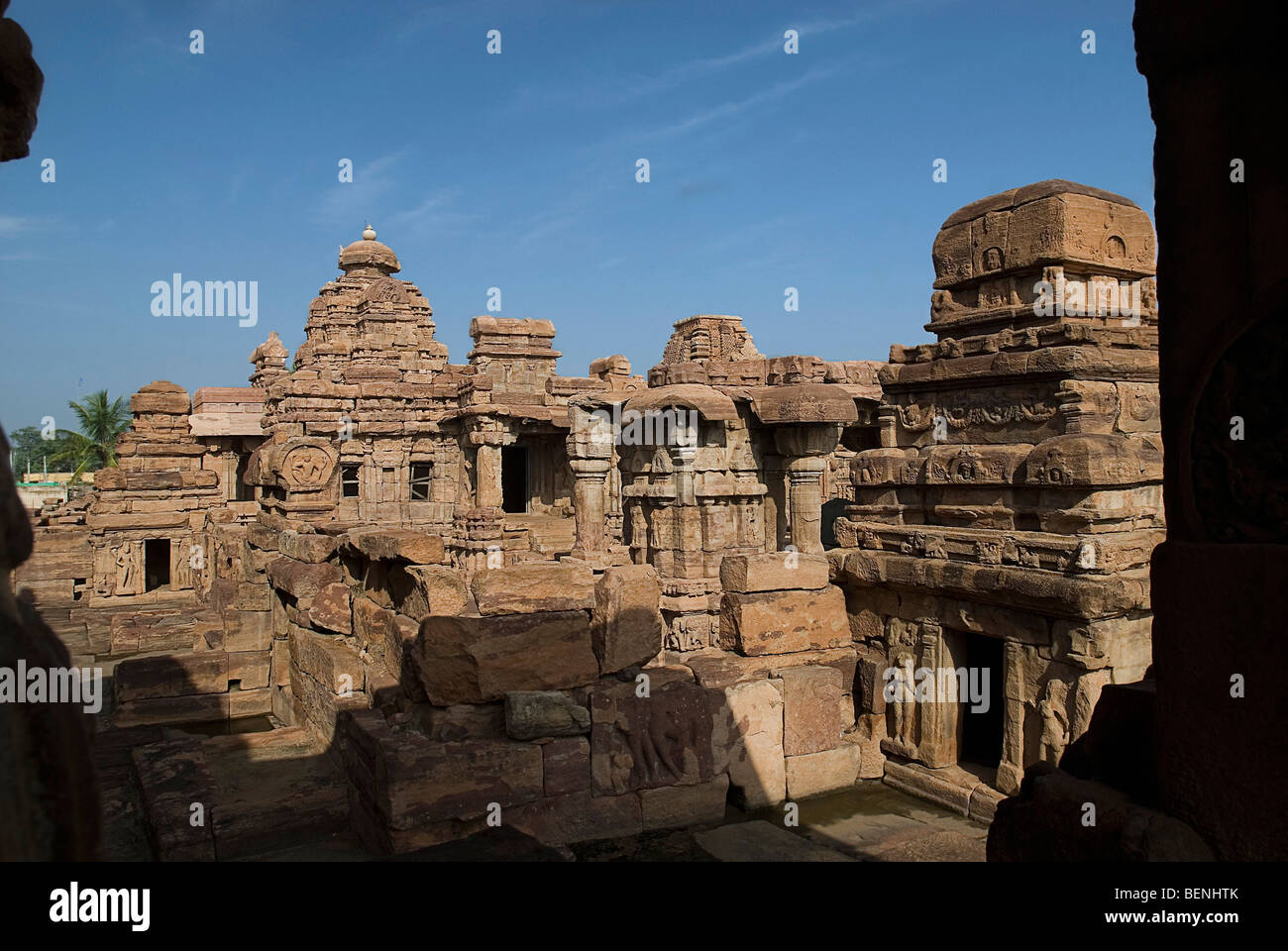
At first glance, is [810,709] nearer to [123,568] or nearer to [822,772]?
[822,772]

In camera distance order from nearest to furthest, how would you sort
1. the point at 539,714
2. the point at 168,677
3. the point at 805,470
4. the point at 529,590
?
the point at 539,714
the point at 529,590
the point at 168,677
the point at 805,470

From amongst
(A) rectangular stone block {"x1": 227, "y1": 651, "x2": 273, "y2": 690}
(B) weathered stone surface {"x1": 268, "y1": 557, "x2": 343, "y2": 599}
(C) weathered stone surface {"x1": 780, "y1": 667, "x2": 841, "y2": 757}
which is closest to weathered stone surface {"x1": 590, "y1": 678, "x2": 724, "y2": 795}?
(C) weathered stone surface {"x1": 780, "y1": 667, "x2": 841, "y2": 757}

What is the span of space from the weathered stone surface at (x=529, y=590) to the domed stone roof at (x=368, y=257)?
22725 millimetres

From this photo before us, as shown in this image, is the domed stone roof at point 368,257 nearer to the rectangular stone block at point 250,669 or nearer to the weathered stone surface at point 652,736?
the rectangular stone block at point 250,669

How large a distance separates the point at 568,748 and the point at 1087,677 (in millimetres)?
3700

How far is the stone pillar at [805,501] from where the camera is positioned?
11023 millimetres

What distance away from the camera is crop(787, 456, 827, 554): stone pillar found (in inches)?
434

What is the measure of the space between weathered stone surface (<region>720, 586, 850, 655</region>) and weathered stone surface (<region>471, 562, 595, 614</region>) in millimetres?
1597

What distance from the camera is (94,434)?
4350cm

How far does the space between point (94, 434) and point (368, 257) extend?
26105 mm

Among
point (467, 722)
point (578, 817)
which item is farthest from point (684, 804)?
point (467, 722)

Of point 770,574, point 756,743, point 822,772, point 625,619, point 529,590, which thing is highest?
point 529,590
